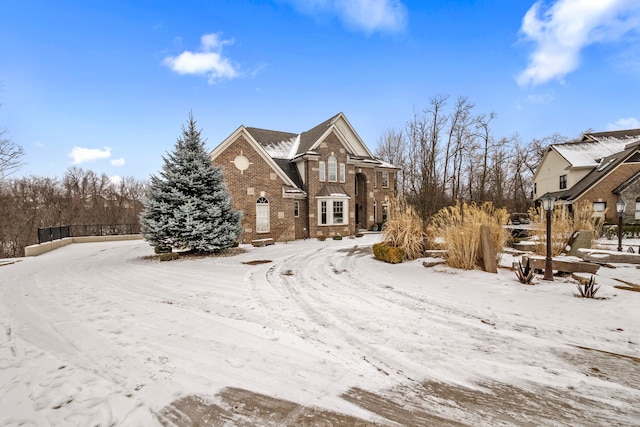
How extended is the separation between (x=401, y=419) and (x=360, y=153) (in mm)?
23100

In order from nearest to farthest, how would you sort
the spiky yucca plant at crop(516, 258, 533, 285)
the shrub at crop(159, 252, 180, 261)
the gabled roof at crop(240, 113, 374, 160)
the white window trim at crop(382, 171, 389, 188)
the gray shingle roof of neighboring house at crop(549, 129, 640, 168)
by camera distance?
the spiky yucca plant at crop(516, 258, 533, 285) < the shrub at crop(159, 252, 180, 261) < the gabled roof at crop(240, 113, 374, 160) < the gray shingle roof of neighboring house at crop(549, 129, 640, 168) < the white window trim at crop(382, 171, 389, 188)

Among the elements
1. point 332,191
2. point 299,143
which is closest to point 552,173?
point 332,191

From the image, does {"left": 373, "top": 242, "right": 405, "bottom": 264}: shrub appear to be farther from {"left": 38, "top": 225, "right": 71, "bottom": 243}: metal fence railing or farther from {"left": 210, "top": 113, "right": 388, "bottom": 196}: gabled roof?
{"left": 38, "top": 225, "right": 71, "bottom": 243}: metal fence railing

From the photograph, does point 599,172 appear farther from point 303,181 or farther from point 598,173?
point 303,181

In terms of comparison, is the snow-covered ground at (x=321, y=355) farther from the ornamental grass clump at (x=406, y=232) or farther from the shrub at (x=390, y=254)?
the ornamental grass clump at (x=406, y=232)

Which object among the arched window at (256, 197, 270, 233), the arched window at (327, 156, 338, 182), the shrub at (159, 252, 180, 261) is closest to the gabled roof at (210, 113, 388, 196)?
the arched window at (327, 156, 338, 182)

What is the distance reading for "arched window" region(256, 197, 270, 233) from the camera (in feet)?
55.5

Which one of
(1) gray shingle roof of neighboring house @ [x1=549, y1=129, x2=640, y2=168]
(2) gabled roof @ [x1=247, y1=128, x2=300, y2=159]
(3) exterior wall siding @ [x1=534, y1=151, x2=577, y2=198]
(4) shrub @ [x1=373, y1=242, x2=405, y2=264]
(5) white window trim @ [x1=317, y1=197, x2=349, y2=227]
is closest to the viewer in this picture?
(4) shrub @ [x1=373, y1=242, x2=405, y2=264]

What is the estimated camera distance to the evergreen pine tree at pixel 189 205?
1101cm

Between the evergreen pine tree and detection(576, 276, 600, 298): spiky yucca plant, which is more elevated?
the evergreen pine tree

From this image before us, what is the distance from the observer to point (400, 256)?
30.0 ft

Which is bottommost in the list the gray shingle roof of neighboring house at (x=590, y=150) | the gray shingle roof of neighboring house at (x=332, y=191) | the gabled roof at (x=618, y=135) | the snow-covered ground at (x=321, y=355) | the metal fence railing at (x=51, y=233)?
the snow-covered ground at (x=321, y=355)

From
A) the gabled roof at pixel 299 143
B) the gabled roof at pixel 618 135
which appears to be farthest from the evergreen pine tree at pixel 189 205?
the gabled roof at pixel 618 135

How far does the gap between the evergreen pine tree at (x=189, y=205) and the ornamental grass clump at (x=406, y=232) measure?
6743 mm
